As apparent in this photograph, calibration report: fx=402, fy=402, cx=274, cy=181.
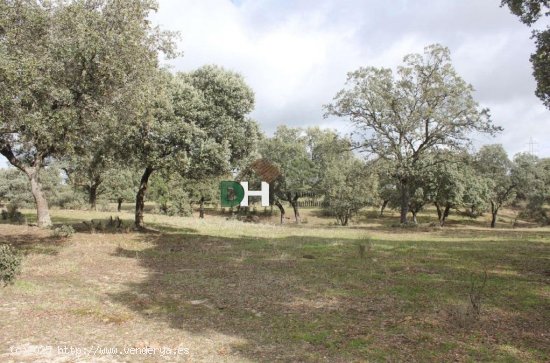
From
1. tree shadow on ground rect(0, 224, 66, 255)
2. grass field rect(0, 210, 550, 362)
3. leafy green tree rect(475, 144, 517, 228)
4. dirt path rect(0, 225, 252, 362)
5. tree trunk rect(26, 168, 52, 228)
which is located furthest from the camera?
leafy green tree rect(475, 144, 517, 228)

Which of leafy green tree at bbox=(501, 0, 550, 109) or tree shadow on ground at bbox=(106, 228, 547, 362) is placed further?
leafy green tree at bbox=(501, 0, 550, 109)

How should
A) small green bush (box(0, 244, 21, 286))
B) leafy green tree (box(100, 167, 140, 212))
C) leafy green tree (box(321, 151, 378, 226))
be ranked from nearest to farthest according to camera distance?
small green bush (box(0, 244, 21, 286))
leafy green tree (box(321, 151, 378, 226))
leafy green tree (box(100, 167, 140, 212))

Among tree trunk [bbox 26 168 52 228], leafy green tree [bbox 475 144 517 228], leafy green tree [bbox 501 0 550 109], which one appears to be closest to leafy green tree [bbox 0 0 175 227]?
tree trunk [bbox 26 168 52 228]

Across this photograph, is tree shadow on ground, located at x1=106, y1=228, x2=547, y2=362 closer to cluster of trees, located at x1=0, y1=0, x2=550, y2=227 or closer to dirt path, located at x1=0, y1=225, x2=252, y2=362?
dirt path, located at x1=0, y1=225, x2=252, y2=362

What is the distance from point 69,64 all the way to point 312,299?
1280 centimetres

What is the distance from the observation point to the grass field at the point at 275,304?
769 centimetres

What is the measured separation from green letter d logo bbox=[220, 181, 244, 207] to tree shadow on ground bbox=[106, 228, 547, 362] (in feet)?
123

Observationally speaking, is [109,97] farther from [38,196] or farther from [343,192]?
[343,192]

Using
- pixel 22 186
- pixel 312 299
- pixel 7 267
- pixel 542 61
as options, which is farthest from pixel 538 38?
pixel 22 186

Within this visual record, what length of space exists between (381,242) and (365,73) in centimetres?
2023

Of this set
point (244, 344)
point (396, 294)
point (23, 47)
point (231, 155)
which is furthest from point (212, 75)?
point (244, 344)

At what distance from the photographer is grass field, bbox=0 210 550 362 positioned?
7691 millimetres

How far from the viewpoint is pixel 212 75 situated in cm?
2405

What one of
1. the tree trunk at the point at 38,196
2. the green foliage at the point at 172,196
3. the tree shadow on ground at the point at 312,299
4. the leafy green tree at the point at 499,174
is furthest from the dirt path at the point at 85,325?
the leafy green tree at the point at 499,174
